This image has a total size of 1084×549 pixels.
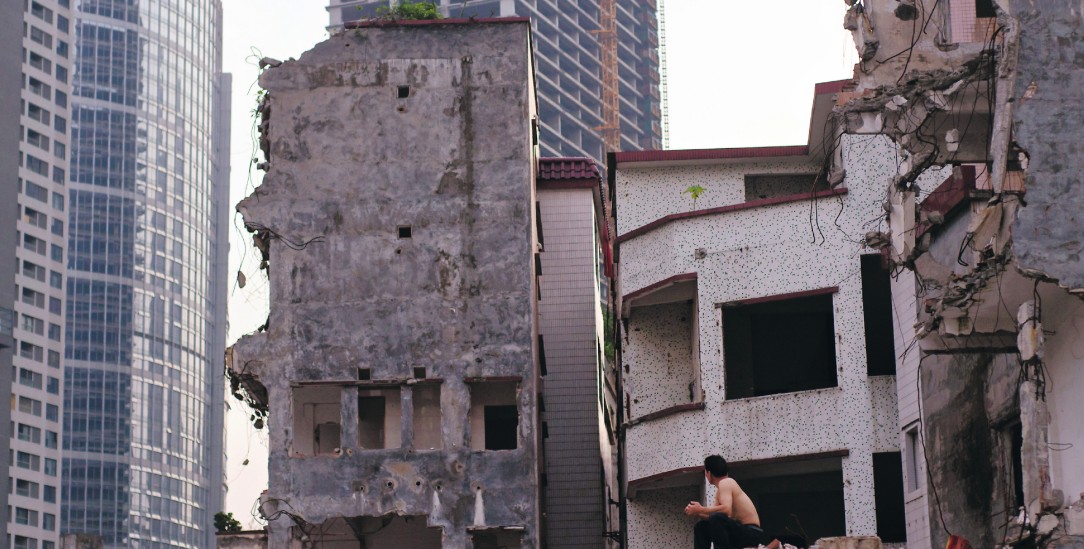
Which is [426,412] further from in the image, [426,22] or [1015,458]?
[1015,458]

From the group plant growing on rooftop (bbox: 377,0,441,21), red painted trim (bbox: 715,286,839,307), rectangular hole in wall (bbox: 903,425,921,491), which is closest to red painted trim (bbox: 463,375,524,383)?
red painted trim (bbox: 715,286,839,307)

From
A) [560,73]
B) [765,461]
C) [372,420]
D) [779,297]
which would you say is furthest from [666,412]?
[560,73]

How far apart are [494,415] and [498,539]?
3.28 m

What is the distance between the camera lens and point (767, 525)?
1369 inches

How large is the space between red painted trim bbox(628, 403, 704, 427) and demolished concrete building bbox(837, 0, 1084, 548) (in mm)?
7196

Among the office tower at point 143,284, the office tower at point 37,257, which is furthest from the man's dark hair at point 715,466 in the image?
the office tower at point 143,284

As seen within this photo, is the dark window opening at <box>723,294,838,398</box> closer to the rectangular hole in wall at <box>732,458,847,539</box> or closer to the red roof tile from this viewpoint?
the rectangular hole in wall at <box>732,458,847,539</box>

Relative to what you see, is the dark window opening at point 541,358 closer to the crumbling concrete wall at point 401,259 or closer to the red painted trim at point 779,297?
the crumbling concrete wall at point 401,259

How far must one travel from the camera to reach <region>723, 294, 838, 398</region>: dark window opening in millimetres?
34875

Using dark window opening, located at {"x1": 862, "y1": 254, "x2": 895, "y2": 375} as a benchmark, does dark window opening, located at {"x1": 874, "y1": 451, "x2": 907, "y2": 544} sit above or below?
below

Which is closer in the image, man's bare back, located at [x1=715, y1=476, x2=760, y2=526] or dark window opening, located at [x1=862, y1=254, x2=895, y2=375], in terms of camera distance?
man's bare back, located at [x1=715, y1=476, x2=760, y2=526]

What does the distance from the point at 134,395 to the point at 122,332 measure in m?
6.60

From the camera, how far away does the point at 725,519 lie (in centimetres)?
1903

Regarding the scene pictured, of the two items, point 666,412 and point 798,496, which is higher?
point 666,412
